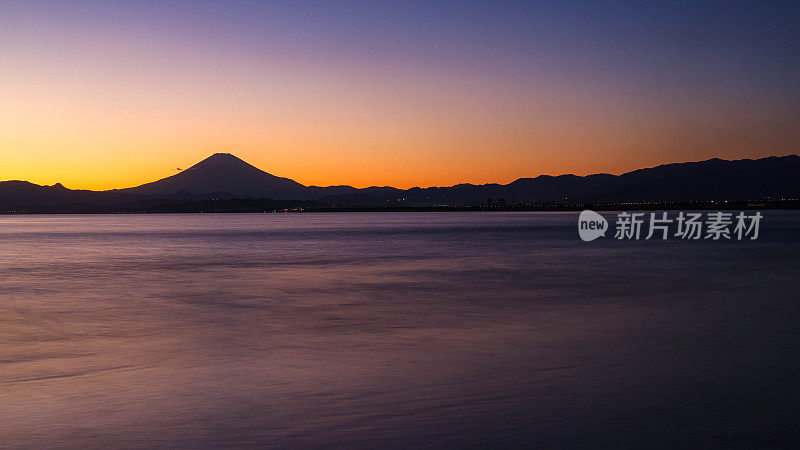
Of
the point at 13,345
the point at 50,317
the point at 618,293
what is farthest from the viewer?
the point at 618,293

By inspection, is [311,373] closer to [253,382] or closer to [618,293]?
[253,382]

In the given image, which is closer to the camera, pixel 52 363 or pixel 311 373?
pixel 311 373

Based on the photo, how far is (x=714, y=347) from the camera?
12.8m

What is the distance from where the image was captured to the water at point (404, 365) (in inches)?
303

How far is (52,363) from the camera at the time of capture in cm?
1177

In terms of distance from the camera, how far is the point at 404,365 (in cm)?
1129

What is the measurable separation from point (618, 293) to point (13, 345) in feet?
55.1

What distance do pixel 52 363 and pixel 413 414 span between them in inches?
268

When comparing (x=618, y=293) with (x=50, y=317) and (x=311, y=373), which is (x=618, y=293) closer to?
(x=311, y=373)

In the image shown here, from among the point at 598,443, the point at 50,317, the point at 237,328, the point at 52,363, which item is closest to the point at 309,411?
the point at 598,443

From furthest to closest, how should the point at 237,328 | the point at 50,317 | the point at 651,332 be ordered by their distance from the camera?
the point at 50,317 → the point at 237,328 → the point at 651,332

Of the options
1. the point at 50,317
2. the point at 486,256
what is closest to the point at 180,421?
the point at 50,317

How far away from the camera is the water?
25.2ft

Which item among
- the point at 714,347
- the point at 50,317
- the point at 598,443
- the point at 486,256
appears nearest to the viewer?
the point at 598,443
